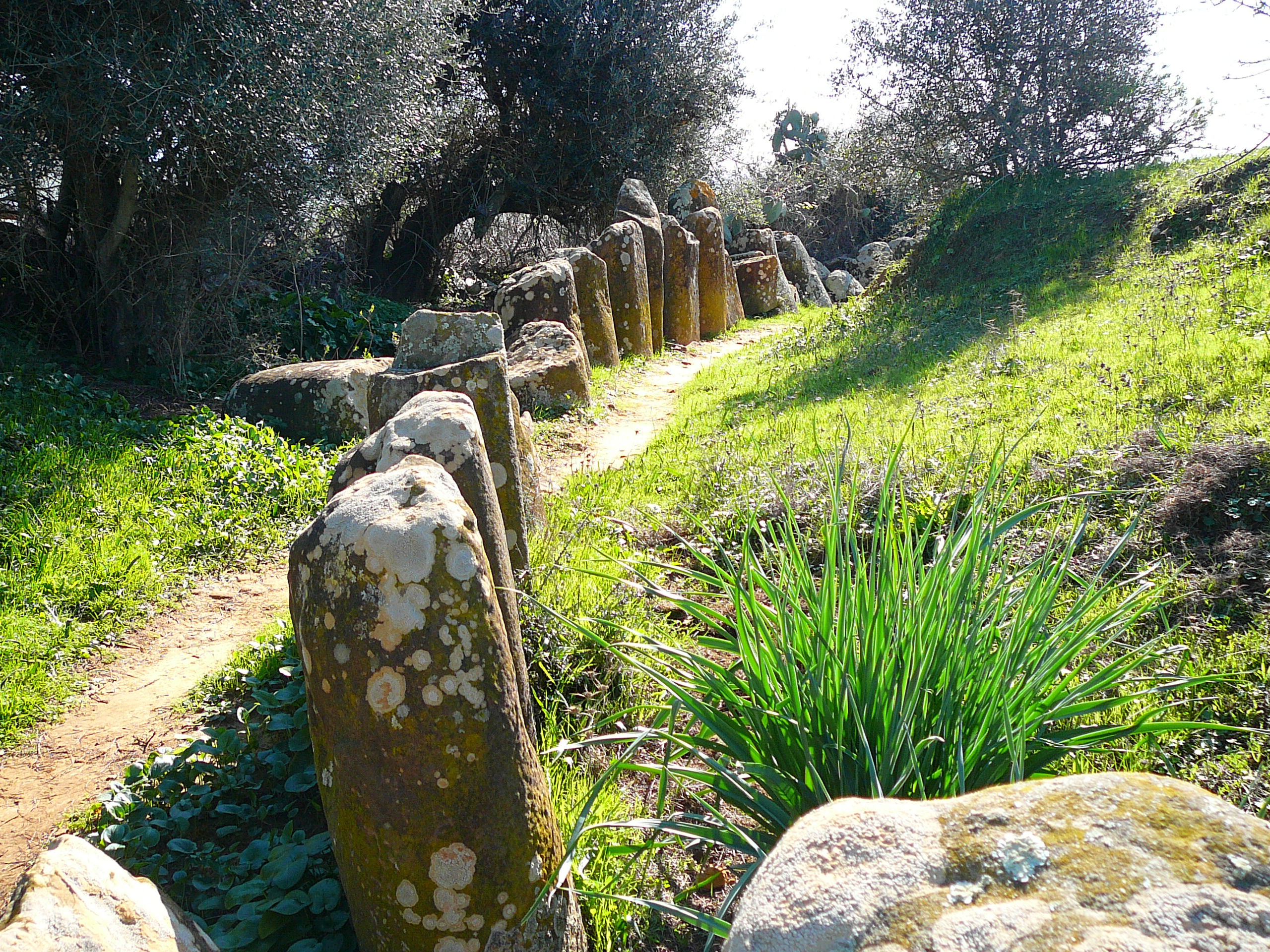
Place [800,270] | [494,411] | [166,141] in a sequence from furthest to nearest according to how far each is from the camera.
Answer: [800,270]
[166,141]
[494,411]

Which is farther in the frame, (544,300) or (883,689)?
(544,300)

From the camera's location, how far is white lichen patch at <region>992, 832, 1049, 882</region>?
3.54 ft

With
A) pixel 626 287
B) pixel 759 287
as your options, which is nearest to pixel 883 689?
pixel 626 287

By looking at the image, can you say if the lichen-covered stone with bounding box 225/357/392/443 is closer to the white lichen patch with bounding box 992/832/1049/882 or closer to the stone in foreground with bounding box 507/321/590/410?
the stone in foreground with bounding box 507/321/590/410

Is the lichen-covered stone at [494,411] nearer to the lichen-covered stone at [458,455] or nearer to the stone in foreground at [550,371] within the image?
the lichen-covered stone at [458,455]

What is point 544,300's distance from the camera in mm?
9578

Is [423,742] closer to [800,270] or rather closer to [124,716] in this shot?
[124,716]

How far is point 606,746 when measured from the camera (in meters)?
3.23

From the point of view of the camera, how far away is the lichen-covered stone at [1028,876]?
0.97 m

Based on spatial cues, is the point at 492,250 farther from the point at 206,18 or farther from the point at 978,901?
the point at 978,901

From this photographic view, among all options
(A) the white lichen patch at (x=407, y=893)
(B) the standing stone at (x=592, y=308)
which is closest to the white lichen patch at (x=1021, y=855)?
(A) the white lichen patch at (x=407, y=893)

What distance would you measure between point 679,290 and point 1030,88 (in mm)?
5753

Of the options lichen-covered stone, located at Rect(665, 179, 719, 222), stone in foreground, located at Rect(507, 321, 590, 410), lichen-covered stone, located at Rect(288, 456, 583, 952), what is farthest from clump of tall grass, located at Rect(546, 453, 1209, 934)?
lichen-covered stone, located at Rect(665, 179, 719, 222)

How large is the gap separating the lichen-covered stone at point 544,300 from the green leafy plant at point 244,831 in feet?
21.5
